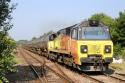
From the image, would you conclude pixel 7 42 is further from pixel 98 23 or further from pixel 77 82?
pixel 98 23

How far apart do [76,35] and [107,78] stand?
3495 mm

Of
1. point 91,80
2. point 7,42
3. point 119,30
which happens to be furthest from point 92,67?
point 119,30

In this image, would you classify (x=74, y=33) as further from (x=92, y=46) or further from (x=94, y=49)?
(x=94, y=49)

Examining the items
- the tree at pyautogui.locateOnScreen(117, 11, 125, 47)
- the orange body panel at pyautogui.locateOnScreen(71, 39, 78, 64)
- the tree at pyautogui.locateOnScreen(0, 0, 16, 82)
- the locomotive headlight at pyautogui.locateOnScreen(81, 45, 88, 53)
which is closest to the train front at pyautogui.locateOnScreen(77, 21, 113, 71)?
the locomotive headlight at pyautogui.locateOnScreen(81, 45, 88, 53)

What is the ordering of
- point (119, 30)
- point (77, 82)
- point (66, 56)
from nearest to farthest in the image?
point (77, 82), point (66, 56), point (119, 30)

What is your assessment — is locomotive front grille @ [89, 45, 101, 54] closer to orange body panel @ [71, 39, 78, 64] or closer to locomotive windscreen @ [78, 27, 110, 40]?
locomotive windscreen @ [78, 27, 110, 40]

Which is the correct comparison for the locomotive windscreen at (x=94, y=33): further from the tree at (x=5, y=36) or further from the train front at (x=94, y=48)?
the tree at (x=5, y=36)

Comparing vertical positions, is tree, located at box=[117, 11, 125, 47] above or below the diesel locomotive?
above

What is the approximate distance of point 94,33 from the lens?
72.9 ft

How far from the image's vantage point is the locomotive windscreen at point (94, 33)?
869 inches

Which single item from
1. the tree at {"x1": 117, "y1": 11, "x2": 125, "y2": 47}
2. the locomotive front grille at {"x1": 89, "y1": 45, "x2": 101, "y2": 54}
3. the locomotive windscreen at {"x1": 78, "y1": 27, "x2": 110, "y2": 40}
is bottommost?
the locomotive front grille at {"x1": 89, "y1": 45, "x2": 101, "y2": 54}

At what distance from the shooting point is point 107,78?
20172 millimetres

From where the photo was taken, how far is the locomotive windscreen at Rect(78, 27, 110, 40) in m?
22.1

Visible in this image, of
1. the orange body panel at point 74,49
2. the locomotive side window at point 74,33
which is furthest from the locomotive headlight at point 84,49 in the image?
the locomotive side window at point 74,33
